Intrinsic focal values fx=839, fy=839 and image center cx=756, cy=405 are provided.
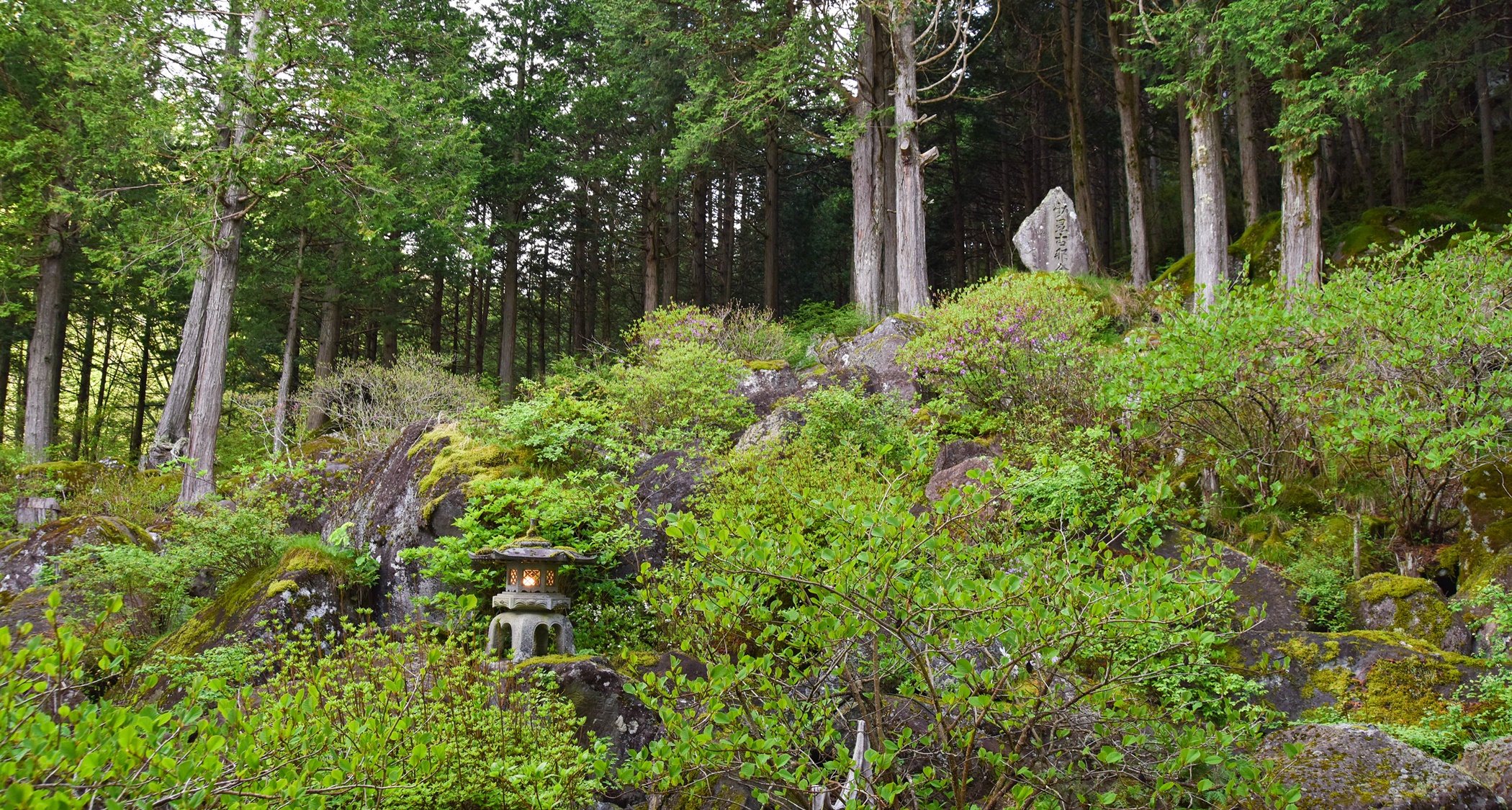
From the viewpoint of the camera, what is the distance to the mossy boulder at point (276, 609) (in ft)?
20.2

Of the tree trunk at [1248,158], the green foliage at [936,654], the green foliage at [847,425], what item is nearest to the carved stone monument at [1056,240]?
the tree trunk at [1248,158]

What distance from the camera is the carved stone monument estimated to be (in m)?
15.4

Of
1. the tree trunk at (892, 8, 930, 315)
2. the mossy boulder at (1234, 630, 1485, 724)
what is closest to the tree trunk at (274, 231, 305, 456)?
the tree trunk at (892, 8, 930, 315)

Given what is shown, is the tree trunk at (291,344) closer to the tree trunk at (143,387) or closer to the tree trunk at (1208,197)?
the tree trunk at (143,387)

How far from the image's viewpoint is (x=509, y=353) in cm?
2009

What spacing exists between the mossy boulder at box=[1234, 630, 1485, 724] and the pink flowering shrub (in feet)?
11.2

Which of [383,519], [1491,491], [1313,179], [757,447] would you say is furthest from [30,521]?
[1313,179]

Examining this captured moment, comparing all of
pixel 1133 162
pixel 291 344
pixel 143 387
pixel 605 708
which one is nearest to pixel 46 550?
pixel 605 708

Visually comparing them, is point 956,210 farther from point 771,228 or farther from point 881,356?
point 881,356

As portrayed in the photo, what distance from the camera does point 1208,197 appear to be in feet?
37.9

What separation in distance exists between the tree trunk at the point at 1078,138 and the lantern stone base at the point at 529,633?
1347 cm

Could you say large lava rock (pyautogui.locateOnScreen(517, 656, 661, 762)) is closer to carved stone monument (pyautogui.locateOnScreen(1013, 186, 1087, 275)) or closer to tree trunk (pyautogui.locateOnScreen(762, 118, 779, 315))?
carved stone monument (pyautogui.locateOnScreen(1013, 186, 1087, 275))

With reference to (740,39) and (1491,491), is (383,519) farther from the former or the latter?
(740,39)

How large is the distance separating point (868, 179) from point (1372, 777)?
13.4 meters
